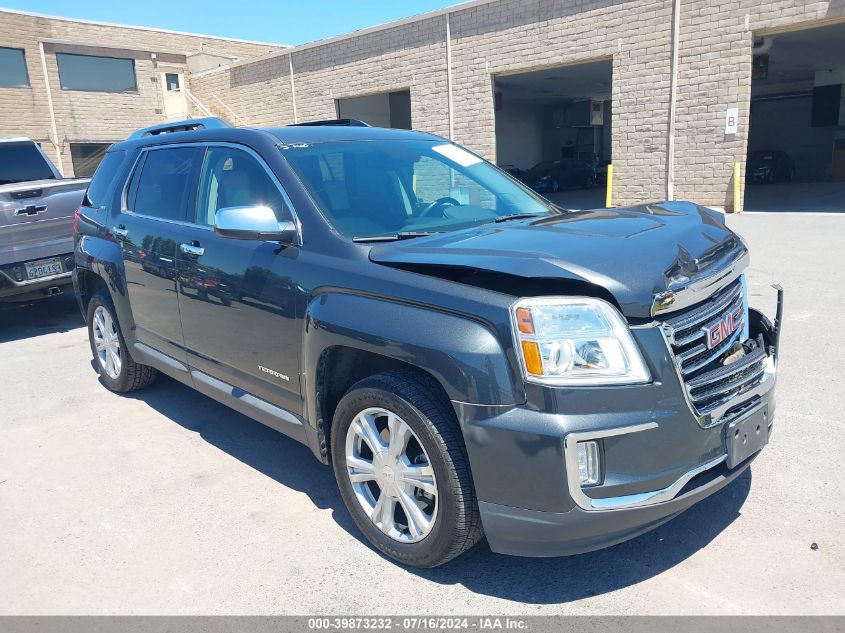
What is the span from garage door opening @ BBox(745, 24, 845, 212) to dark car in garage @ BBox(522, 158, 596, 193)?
22.4ft

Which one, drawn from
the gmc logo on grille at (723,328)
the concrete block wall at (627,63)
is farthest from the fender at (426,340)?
the concrete block wall at (627,63)

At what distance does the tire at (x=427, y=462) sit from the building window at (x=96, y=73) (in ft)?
94.3

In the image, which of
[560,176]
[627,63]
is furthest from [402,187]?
[560,176]

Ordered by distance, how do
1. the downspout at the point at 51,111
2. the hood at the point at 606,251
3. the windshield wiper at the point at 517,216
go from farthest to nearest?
the downspout at the point at 51,111 < the windshield wiper at the point at 517,216 < the hood at the point at 606,251

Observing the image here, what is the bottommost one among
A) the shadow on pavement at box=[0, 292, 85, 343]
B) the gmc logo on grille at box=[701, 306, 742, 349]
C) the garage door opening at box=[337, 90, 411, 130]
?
the shadow on pavement at box=[0, 292, 85, 343]

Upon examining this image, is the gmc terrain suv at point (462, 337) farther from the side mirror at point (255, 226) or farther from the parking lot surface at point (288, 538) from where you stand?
the parking lot surface at point (288, 538)

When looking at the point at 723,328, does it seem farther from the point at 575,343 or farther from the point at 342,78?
the point at 342,78

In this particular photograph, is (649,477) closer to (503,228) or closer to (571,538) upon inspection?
(571,538)

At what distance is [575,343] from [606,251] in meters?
0.45

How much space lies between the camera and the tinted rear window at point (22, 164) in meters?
8.21

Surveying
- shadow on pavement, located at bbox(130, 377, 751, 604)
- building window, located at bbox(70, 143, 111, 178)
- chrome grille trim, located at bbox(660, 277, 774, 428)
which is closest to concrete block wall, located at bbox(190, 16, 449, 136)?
building window, located at bbox(70, 143, 111, 178)

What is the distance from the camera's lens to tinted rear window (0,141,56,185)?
8.21 meters

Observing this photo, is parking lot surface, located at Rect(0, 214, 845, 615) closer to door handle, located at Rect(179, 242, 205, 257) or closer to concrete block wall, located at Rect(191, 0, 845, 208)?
door handle, located at Rect(179, 242, 205, 257)

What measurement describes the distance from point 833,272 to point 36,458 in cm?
870
